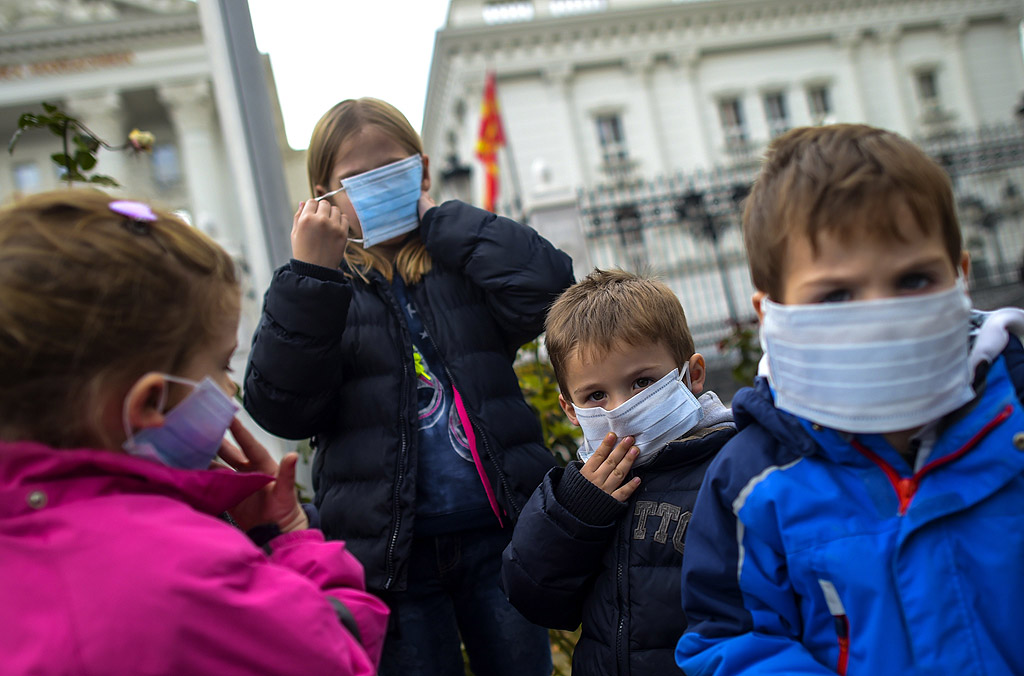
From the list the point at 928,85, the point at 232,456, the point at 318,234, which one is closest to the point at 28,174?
the point at 318,234

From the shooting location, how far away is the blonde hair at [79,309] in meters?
0.96

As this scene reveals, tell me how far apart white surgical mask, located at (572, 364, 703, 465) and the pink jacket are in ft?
2.43

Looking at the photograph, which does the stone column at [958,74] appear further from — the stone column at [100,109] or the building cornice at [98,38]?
the stone column at [100,109]

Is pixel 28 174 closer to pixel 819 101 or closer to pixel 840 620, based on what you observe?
pixel 819 101

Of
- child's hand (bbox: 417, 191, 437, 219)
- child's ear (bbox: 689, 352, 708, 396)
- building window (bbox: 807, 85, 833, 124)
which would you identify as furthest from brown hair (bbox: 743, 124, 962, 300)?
building window (bbox: 807, 85, 833, 124)

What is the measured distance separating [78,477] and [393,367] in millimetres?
906

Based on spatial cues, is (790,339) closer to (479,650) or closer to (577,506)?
(577,506)

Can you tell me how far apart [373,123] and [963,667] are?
1772 mm

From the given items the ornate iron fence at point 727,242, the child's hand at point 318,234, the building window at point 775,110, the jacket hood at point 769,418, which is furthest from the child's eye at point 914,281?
the building window at point 775,110

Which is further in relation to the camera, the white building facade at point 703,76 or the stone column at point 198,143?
the white building facade at point 703,76

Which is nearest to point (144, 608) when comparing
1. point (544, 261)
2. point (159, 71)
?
point (544, 261)

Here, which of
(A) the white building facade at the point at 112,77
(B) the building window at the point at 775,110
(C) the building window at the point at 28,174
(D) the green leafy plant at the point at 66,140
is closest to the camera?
(D) the green leafy plant at the point at 66,140

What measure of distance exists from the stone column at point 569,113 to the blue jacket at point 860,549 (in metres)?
20.3

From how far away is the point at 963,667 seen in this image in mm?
987
